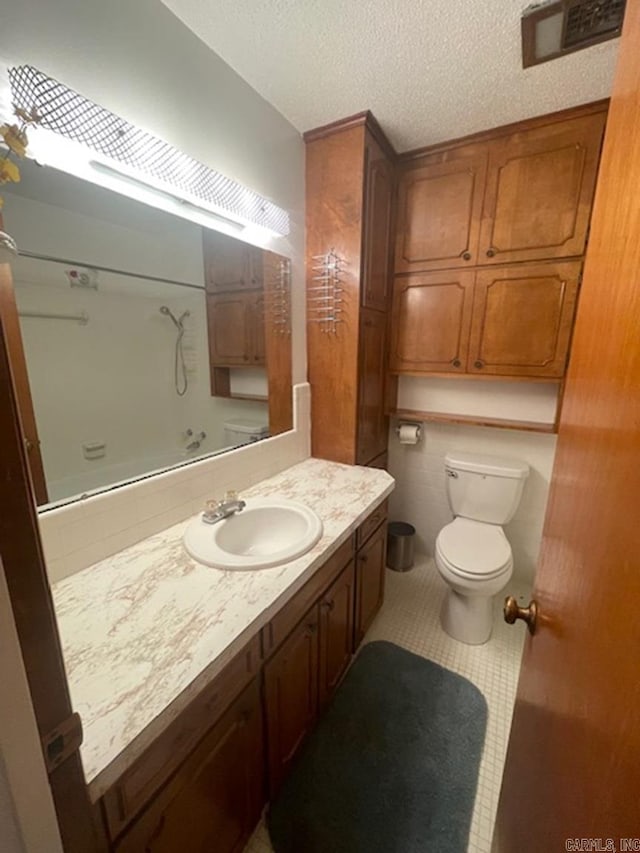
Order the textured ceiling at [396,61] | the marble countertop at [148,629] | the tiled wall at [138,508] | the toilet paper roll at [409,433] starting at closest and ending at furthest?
the marble countertop at [148,629]
the tiled wall at [138,508]
the textured ceiling at [396,61]
the toilet paper roll at [409,433]

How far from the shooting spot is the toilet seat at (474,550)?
5.34 ft

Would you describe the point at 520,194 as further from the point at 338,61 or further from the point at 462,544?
the point at 462,544

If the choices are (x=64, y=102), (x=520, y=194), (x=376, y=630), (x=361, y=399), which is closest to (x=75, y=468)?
(x=64, y=102)

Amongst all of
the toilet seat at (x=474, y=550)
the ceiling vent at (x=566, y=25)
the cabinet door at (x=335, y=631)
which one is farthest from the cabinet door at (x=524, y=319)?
the cabinet door at (x=335, y=631)

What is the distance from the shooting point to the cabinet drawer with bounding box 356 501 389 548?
1452 millimetres

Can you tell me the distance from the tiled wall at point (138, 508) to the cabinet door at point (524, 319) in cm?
122

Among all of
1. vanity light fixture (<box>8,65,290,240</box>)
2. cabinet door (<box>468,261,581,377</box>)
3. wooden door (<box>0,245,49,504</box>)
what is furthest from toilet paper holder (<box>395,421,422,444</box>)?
wooden door (<box>0,245,49,504</box>)

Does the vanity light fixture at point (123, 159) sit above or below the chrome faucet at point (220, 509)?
above

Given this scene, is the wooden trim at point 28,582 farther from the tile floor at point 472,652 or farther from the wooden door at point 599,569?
the tile floor at point 472,652

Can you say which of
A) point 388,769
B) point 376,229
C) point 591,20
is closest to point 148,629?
point 388,769

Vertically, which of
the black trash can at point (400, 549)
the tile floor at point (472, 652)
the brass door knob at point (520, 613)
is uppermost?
the brass door knob at point (520, 613)

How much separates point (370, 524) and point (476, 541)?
674mm

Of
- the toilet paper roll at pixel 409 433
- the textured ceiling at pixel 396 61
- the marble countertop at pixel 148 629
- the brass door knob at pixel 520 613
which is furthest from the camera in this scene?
the toilet paper roll at pixel 409 433

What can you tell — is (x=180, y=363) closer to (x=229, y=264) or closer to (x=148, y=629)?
(x=229, y=264)
